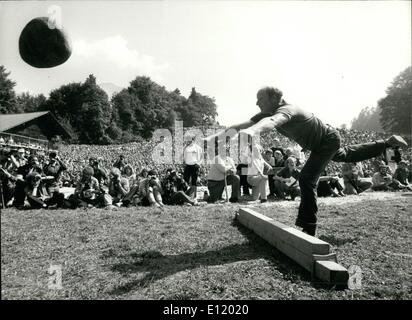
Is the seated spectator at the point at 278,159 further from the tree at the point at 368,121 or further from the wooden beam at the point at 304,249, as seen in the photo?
the tree at the point at 368,121

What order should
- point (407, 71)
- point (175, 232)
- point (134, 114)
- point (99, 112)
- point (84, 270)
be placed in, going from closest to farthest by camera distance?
point (84, 270), point (175, 232), point (99, 112), point (407, 71), point (134, 114)

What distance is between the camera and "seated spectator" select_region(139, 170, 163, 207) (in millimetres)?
8047

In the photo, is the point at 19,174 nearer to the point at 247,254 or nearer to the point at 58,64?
the point at 58,64

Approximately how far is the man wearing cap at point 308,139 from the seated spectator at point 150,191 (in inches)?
183

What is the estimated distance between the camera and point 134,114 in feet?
218

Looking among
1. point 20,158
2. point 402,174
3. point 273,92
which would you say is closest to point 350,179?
point 402,174

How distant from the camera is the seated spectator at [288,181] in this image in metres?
8.82

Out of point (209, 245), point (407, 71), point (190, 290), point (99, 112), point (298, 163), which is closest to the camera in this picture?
point (190, 290)

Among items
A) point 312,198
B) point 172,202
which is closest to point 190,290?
point 312,198

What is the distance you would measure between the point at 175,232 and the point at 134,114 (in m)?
64.3

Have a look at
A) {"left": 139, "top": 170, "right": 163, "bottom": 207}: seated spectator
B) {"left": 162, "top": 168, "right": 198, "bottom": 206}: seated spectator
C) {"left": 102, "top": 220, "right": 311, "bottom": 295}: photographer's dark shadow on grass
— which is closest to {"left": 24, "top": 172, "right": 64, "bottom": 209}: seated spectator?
{"left": 139, "top": 170, "right": 163, "bottom": 207}: seated spectator

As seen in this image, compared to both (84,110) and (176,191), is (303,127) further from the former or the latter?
(84,110)
